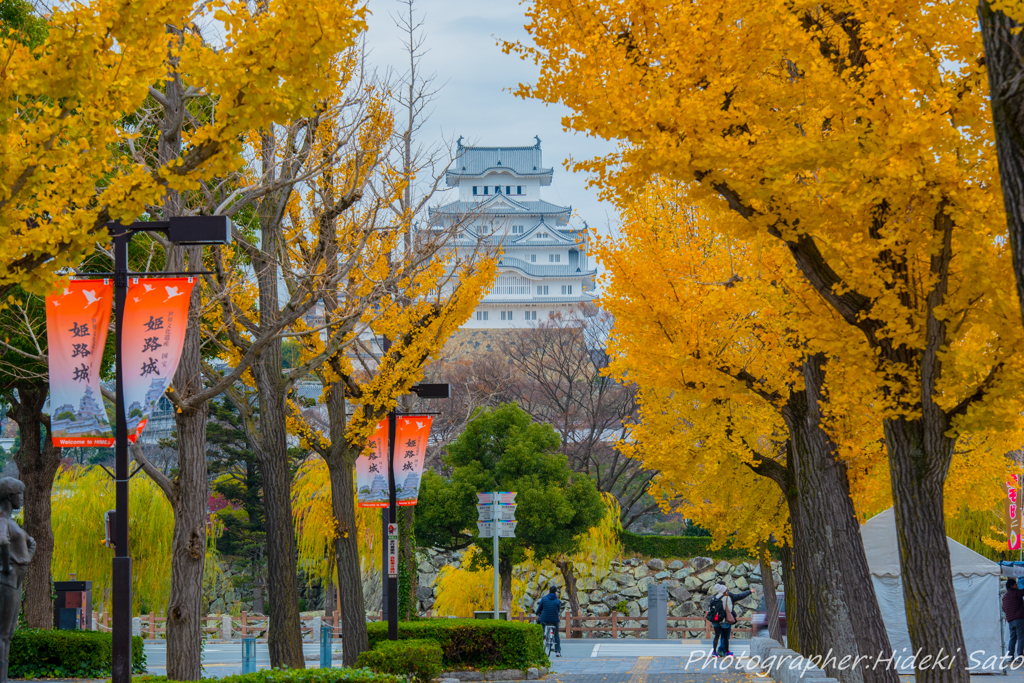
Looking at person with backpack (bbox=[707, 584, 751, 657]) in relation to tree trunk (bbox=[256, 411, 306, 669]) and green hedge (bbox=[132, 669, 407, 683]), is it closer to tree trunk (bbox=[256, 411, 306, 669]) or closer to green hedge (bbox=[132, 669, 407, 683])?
tree trunk (bbox=[256, 411, 306, 669])

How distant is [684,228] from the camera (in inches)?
560

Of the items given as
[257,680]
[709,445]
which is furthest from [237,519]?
[257,680]

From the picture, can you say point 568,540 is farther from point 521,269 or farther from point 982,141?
point 521,269

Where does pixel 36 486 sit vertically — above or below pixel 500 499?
above

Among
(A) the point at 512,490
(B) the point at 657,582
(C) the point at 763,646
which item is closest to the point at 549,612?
(A) the point at 512,490

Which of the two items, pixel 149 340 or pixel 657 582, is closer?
pixel 149 340

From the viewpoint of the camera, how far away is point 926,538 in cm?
770

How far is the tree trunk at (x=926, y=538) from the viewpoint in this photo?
25.2 feet

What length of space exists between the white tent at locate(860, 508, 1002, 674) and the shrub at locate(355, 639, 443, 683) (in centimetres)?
878

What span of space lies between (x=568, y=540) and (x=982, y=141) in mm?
22504

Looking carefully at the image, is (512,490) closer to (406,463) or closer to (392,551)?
(406,463)

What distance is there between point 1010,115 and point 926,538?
15.4 ft

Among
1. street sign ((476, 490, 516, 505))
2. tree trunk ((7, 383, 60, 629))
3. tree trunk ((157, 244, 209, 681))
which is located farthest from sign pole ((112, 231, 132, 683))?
street sign ((476, 490, 516, 505))

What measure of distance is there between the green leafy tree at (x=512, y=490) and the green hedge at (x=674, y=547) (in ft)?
41.9
